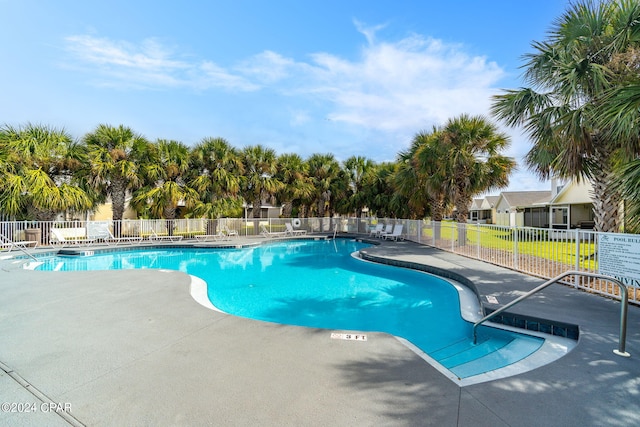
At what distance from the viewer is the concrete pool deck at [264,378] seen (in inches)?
83.0

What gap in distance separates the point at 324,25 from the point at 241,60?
433 centimetres

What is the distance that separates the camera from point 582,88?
233 inches

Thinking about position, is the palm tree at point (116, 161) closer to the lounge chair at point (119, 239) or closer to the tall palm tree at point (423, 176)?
the lounge chair at point (119, 239)

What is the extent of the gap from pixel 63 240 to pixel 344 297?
14.7 m

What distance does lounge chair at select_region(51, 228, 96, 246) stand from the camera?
44.0 ft

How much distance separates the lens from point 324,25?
1117 cm

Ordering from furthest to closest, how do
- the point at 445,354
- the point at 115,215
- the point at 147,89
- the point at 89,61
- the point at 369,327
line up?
the point at 115,215 < the point at 147,89 < the point at 89,61 < the point at 369,327 < the point at 445,354

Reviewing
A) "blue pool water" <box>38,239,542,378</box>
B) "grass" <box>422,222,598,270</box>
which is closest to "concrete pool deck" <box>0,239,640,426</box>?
"blue pool water" <box>38,239,542,378</box>

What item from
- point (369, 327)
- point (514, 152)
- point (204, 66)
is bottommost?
point (369, 327)

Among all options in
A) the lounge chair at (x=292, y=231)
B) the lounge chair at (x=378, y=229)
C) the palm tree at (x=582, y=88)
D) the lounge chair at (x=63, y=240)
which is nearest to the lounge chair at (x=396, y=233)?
the lounge chair at (x=378, y=229)

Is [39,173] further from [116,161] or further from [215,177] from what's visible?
[215,177]

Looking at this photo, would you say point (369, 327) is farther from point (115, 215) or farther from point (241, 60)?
point (115, 215)

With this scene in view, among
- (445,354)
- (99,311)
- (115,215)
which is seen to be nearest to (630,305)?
(445,354)

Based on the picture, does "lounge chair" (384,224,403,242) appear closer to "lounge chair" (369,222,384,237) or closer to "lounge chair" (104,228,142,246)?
"lounge chair" (369,222,384,237)
